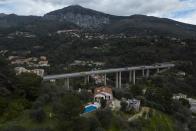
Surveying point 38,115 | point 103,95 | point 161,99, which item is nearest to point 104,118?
point 38,115

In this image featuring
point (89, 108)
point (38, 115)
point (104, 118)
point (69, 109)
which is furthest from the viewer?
point (89, 108)

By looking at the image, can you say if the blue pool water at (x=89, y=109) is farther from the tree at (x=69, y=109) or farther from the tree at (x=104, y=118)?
the tree at (x=69, y=109)

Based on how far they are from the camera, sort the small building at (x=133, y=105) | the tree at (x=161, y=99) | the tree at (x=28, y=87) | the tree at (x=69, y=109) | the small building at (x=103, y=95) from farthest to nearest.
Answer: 1. the tree at (x=161, y=99)
2. the small building at (x=103, y=95)
3. the small building at (x=133, y=105)
4. the tree at (x=28, y=87)
5. the tree at (x=69, y=109)

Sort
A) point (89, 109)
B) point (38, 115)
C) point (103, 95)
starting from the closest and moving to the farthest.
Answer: point (38, 115) → point (89, 109) → point (103, 95)

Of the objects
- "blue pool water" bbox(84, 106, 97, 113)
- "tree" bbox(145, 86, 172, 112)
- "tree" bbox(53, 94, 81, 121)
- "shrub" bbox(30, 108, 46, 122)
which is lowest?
"tree" bbox(145, 86, 172, 112)

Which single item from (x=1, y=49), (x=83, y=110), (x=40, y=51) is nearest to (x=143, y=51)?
(x=40, y=51)

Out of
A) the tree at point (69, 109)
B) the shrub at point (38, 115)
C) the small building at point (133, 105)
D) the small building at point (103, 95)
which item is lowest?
the small building at point (133, 105)

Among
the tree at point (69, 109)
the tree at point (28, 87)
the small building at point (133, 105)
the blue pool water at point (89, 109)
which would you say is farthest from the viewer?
the small building at point (133, 105)

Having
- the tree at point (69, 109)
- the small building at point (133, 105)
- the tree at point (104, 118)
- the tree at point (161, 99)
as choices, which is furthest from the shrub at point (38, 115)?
the tree at point (161, 99)

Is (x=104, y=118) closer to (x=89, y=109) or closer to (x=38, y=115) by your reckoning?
(x=89, y=109)

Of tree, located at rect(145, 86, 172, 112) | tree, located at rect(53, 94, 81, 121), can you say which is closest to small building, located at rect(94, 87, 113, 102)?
tree, located at rect(145, 86, 172, 112)

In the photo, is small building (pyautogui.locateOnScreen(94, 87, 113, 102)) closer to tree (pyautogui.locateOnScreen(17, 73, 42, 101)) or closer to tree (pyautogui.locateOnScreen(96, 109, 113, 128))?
tree (pyautogui.locateOnScreen(17, 73, 42, 101))

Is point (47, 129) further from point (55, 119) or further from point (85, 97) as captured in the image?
point (85, 97)
